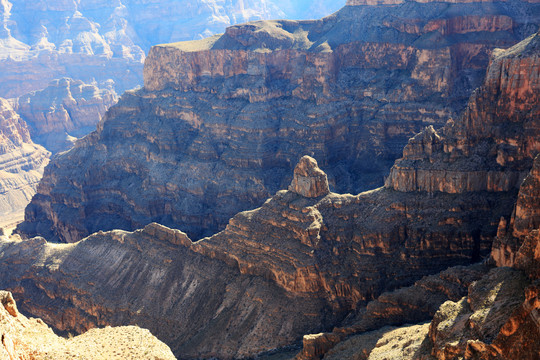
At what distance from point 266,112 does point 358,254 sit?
67.2 metres

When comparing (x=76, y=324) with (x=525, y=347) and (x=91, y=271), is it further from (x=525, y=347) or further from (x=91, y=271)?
(x=525, y=347)

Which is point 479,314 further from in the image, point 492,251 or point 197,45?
point 197,45

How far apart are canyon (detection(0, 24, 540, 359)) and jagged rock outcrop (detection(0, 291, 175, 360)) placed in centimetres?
1671

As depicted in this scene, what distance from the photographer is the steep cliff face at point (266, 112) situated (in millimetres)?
118188

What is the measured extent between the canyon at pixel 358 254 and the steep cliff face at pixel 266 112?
35.8m

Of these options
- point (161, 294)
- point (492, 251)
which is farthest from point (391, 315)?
point (161, 294)

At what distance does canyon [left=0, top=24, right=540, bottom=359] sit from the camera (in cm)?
5944

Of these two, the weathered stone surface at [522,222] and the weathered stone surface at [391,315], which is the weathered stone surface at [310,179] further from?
the weathered stone surface at [522,222]

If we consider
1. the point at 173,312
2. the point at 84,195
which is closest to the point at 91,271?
the point at 173,312

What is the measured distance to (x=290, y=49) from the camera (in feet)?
457

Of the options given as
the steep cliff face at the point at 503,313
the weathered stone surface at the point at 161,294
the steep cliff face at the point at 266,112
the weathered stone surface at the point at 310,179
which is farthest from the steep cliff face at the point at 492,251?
the steep cliff face at the point at 266,112

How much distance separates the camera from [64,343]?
164ft

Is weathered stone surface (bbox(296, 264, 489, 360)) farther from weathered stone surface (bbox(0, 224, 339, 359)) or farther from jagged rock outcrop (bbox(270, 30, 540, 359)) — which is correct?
weathered stone surface (bbox(0, 224, 339, 359))

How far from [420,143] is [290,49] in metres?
74.0
